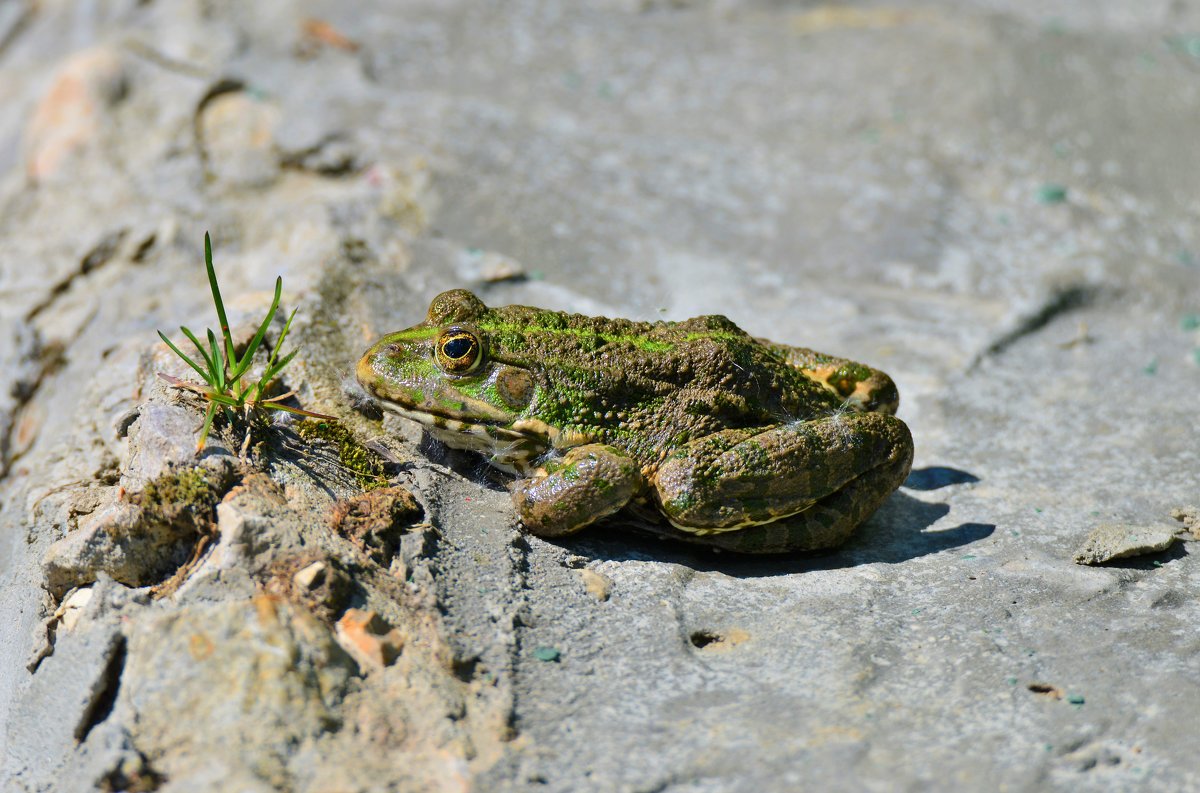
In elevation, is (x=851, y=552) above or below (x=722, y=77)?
below

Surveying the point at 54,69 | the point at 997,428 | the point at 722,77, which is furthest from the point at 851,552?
the point at 54,69

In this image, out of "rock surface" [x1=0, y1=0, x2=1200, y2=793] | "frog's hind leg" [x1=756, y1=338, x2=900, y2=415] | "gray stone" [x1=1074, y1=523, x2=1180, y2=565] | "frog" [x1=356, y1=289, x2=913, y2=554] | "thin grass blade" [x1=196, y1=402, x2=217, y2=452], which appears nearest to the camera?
"rock surface" [x1=0, y1=0, x2=1200, y2=793]

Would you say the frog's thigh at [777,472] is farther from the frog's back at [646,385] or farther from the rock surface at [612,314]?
the rock surface at [612,314]

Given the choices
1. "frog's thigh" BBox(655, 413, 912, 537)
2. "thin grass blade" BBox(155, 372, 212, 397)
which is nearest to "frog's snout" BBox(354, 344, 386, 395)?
"thin grass blade" BBox(155, 372, 212, 397)

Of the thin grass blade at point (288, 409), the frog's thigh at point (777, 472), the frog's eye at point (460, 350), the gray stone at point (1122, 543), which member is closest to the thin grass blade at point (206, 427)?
the thin grass blade at point (288, 409)

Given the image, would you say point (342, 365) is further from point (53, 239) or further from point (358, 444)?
point (53, 239)

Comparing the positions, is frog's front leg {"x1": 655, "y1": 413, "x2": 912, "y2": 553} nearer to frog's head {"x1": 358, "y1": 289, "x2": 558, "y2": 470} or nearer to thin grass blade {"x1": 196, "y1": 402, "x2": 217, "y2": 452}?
frog's head {"x1": 358, "y1": 289, "x2": 558, "y2": 470}

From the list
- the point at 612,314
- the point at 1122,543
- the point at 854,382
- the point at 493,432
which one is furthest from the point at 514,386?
the point at 1122,543
